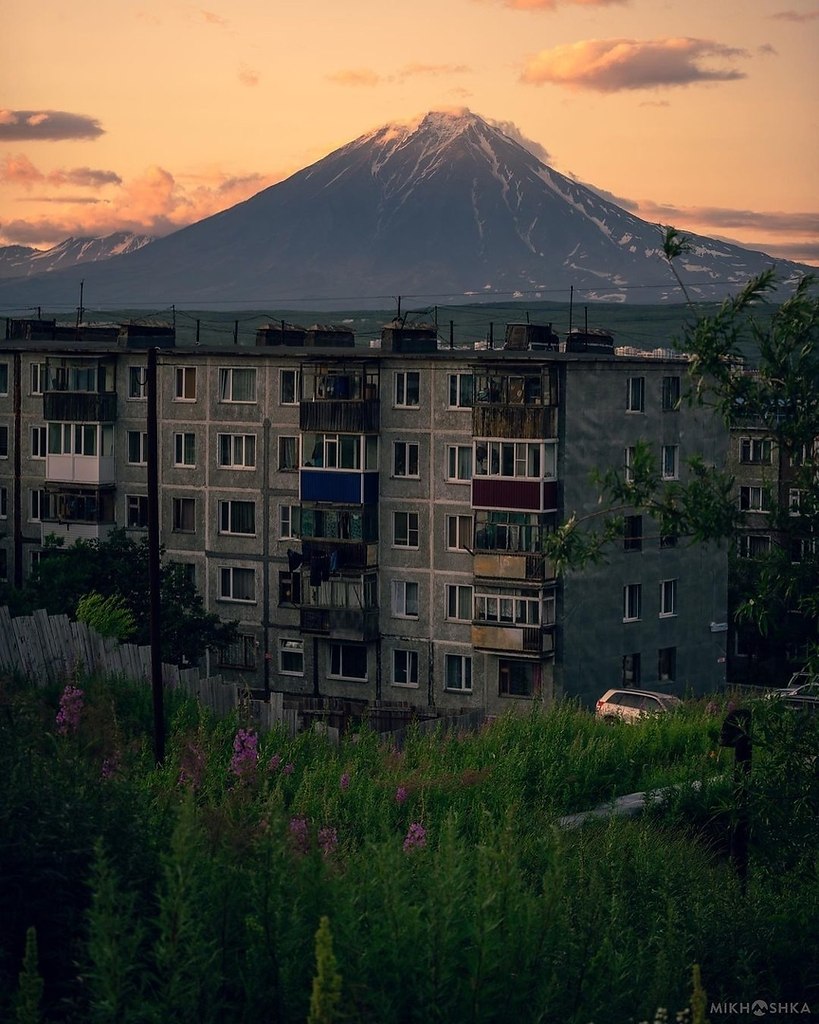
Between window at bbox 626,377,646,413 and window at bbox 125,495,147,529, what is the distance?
19.0 meters

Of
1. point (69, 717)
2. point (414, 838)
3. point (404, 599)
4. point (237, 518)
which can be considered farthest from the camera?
point (237, 518)

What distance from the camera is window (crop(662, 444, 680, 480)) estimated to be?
61094 mm

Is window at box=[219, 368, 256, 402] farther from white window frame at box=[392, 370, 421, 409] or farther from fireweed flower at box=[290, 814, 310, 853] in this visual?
fireweed flower at box=[290, 814, 310, 853]

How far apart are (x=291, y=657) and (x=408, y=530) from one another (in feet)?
20.9

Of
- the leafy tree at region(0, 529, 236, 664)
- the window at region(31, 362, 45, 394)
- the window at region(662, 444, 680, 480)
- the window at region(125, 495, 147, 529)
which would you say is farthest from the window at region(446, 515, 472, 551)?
the window at region(31, 362, 45, 394)

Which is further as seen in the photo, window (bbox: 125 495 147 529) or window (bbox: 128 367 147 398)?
window (bbox: 125 495 147 529)

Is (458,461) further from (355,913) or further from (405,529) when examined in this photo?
(355,913)

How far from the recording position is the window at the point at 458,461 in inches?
2363

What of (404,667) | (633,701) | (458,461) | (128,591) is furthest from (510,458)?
(633,701)

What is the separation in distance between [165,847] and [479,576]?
153 feet

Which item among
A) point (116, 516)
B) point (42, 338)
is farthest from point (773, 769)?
point (42, 338)

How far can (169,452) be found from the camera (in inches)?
2596

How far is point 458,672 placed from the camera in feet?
196

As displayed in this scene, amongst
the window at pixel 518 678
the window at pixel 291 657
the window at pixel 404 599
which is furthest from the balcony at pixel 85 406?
the window at pixel 518 678
